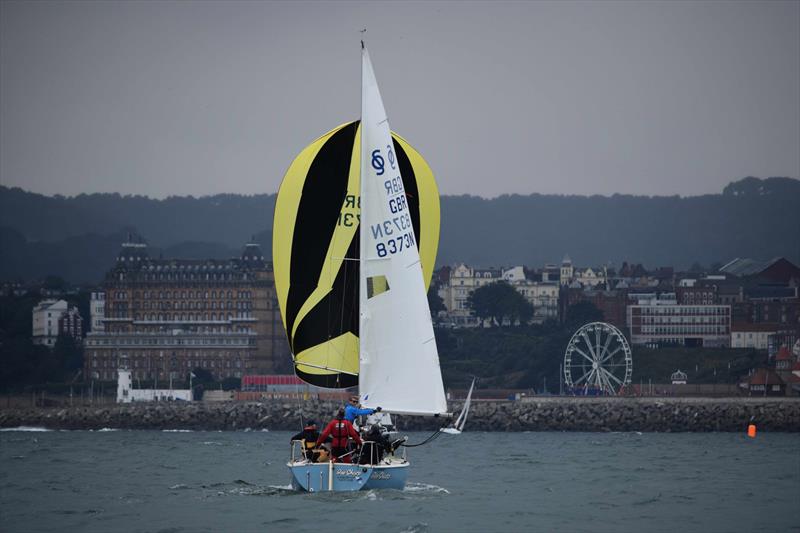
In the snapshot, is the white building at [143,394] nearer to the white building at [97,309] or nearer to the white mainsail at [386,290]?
the white building at [97,309]

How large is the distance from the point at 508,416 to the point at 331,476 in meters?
43.6

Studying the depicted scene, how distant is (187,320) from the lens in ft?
382

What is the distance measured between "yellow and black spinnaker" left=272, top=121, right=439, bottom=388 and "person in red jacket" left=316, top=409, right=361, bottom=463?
1.83 metres

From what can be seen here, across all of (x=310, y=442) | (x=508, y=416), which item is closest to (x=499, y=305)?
(x=508, y=416)

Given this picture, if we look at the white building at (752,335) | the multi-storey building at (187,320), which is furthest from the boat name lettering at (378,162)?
the white building at (752,335)

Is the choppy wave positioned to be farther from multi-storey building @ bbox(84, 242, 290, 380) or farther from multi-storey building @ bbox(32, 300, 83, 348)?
multi-storey building @ bbox(32, 300, 83, 348)

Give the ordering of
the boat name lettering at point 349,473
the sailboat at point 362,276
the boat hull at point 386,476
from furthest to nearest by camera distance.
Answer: the sailboat at point 362,276 → the boat hull at point 386,476 → the boat name lettering at point 349,473

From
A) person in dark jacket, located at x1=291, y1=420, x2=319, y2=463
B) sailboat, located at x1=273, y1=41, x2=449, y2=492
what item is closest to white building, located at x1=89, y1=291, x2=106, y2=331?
sailboat, located at x1=273, y1=41, x2=449, y2=492

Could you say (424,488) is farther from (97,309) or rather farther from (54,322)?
(54,322)

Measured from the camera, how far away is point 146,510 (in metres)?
25.5

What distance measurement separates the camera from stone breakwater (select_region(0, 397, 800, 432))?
65.3 metres

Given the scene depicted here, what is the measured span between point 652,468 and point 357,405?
1335 cm

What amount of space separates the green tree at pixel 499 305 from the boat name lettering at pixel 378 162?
321 feet

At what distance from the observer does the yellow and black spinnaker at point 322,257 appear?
2589cm
